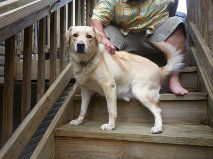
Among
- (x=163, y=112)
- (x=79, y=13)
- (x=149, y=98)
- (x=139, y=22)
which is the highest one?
(x=79, y=13)

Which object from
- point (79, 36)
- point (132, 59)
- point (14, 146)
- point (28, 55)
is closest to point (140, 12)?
point (132, 59)

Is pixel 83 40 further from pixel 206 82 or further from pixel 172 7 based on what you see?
pixel 172 7

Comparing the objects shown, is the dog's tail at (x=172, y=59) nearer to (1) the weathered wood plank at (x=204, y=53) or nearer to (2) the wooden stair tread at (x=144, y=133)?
(1) the weathered wood plank at (x=204, y=53)

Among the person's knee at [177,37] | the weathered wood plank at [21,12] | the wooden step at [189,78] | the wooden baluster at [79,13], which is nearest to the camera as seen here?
the weathered wood plank at [21,12]

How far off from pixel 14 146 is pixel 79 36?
0.89 metres

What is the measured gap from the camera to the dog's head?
1.89m

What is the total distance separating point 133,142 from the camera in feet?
5.41

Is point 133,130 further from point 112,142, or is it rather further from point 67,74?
point 67,74

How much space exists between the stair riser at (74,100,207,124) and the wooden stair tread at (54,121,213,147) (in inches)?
Answer: 2.6

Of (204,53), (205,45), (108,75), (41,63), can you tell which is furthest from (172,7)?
(41,63)

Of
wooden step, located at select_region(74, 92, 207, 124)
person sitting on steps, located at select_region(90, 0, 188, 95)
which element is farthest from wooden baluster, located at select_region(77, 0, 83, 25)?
wooden step, located at select_region(74, 92, 207, 124)

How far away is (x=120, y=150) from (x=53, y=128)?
1.66ft

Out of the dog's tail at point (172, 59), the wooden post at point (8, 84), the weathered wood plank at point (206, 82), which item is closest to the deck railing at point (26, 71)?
the wooden post at point (8, 84)

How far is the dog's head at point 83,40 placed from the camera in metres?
1.89
